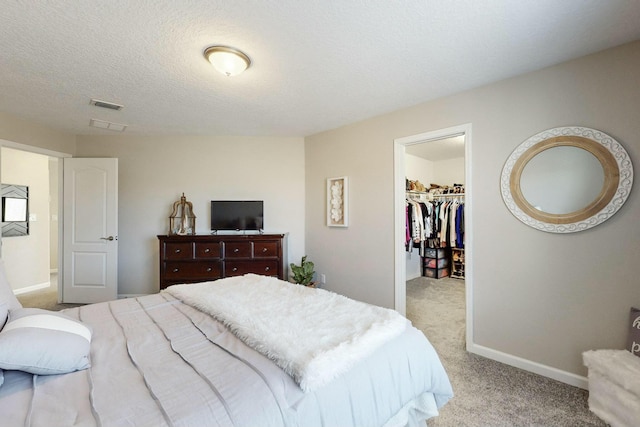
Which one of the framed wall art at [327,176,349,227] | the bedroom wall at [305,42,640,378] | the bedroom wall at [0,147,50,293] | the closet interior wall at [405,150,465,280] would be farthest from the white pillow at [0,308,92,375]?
the closet interior wall at [405,150,465,280]

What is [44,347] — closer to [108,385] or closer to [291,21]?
[108,385]

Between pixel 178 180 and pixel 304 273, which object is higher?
pixel 178 180

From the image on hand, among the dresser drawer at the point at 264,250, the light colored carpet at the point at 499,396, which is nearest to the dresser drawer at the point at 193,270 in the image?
the dresser drawer at the point at 264,250

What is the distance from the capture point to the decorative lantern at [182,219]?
12.9ft

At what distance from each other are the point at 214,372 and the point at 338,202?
2.84 meters

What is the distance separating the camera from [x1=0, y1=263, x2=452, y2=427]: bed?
0.85 m

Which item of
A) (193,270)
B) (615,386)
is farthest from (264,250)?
(615,386)

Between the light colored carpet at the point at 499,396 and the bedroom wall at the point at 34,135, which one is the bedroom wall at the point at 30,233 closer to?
the bedroom wall at the point at 34,135

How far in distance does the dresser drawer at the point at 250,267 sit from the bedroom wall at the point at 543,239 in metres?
1.45

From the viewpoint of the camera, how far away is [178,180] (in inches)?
161

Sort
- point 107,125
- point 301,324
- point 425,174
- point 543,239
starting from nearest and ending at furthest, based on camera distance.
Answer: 1. point 301,324
2. point 543,239
3. point 107,125
4. point 425,174

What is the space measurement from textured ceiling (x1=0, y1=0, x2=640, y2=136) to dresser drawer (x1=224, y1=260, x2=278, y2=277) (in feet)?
6.12

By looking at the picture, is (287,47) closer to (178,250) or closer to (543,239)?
(543,239)

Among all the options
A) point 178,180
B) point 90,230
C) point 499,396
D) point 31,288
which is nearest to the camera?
point 499,396
